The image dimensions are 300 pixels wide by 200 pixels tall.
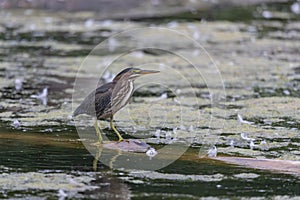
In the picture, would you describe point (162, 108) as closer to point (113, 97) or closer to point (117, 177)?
point (113, 97)

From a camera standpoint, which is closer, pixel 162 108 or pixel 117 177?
pixel 117 177

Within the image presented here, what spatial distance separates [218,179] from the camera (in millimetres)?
5547

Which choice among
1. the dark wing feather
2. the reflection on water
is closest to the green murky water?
the reflection on water

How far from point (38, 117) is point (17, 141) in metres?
1.05

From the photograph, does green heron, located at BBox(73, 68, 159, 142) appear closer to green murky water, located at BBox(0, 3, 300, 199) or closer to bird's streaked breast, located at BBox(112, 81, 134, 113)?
bird's streaked breast, located at BBox(112, 81, 134, 113)

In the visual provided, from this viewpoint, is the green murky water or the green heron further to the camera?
the green heron

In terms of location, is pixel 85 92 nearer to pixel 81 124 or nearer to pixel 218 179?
pixel 81 124

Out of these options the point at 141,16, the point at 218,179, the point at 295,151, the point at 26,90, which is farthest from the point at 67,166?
the point at 141,16

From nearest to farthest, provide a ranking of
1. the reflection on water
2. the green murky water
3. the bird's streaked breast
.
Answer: the reflection on water
the green murky water
the bird's streaked breast

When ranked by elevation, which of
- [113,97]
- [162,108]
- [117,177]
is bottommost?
[117,177]

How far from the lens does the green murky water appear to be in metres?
5.44

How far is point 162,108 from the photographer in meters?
8.29

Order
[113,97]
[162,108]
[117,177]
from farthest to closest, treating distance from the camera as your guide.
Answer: [162,108], [113,97], [117,177]

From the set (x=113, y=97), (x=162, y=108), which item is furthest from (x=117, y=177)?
(x=162, y=108)
